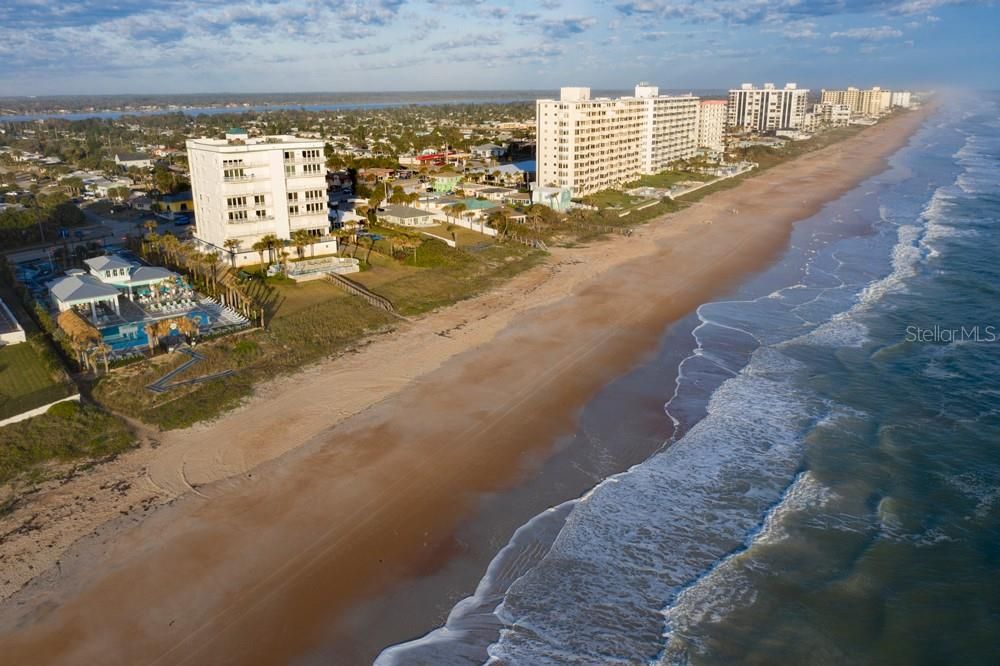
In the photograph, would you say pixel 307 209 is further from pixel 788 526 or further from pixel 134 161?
pixel 134 161

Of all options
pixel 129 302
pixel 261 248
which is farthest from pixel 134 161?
pixel 129 302

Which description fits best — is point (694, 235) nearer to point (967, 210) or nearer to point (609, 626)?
point (967, 210)

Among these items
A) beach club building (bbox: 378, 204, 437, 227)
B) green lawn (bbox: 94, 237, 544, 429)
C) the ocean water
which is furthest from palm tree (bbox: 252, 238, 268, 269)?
the ocean water

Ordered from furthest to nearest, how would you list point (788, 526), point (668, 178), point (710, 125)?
point (710, 125), point (668, 178), point (788, 526)

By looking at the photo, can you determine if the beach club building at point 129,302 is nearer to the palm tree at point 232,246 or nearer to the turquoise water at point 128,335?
the turquoise water at point 128,335

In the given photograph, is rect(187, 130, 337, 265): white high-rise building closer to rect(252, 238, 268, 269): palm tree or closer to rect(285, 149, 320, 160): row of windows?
rect(285, 149, 320, 160): row of windows

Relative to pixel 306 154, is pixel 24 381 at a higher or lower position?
lower

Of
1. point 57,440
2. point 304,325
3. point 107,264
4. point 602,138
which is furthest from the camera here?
point 602,138
